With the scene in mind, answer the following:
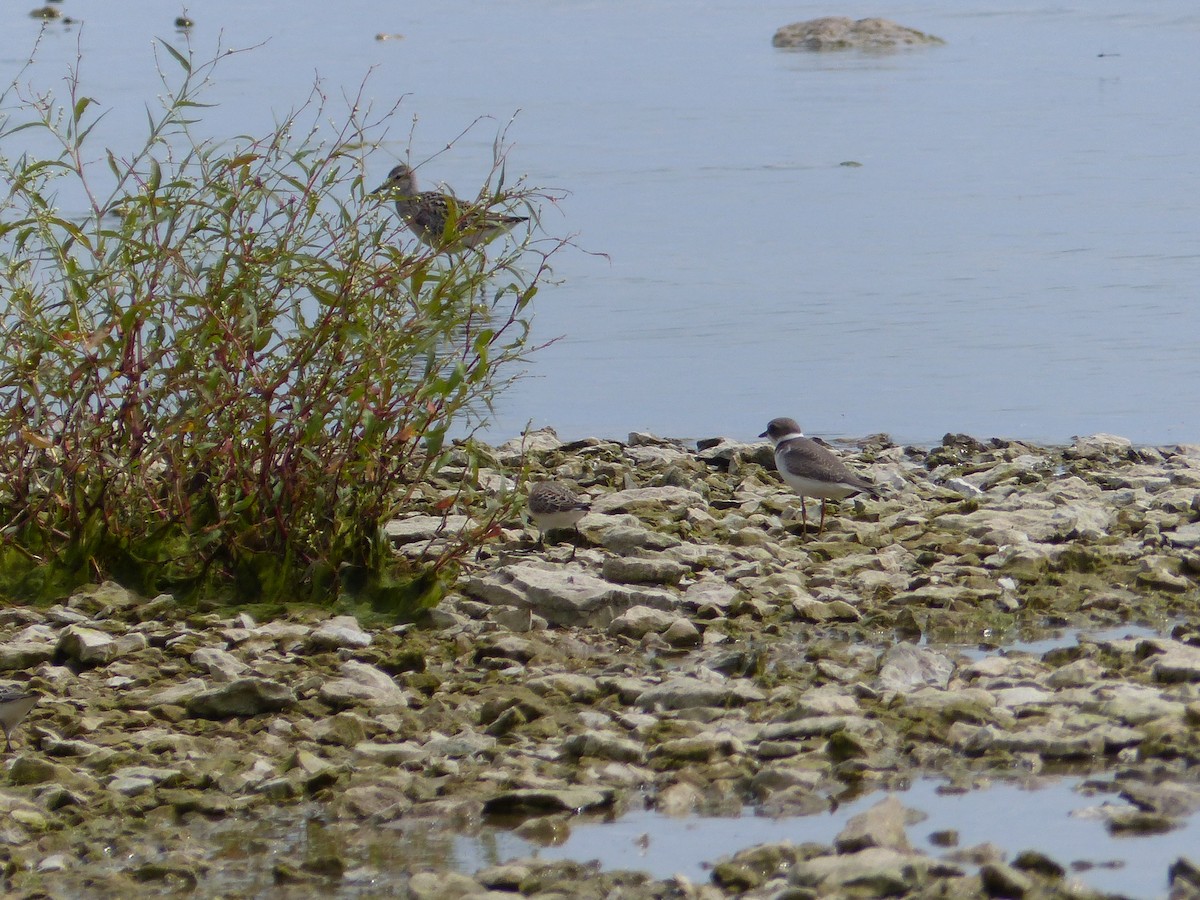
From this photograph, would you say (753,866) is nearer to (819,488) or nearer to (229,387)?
(229,387)

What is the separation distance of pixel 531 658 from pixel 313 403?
118 centimetres

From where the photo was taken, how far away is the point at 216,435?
21.3ft

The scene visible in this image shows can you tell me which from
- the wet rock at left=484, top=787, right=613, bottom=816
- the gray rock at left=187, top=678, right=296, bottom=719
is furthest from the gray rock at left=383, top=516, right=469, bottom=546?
the wet rock at left=484, top=787, right=613, bottom=816

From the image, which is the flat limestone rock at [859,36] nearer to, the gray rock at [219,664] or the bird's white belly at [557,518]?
the bird's white belly at [557,518]

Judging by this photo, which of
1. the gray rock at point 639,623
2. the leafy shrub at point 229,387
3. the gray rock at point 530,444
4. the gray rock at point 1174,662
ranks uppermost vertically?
the leafy shrub at point 229,387

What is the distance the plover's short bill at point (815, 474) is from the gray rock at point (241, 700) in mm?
3001

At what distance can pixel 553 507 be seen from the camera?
291 inches

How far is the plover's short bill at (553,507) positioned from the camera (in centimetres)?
740

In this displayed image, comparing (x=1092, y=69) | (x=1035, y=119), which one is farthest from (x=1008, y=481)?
(x=1092, y=69)

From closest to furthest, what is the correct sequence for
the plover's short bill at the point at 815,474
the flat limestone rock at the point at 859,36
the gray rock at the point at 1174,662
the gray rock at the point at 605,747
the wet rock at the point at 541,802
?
the wet rock at the point at 541,802 < the gray rock at the point at 605,747 < the gray rock at the point at 1174,662 < the plover's short bill at the point at 815,474 < the flat limestone rock at the point at 859,36

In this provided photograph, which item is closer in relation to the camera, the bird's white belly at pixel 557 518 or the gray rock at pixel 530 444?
the bird's white belly at pixel 557 518

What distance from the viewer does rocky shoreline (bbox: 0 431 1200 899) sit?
14.4ft

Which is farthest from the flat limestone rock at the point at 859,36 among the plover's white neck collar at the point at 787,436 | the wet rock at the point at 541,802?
the wet rock at the point at 541,802

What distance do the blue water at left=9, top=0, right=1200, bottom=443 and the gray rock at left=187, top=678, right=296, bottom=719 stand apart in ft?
8.21
